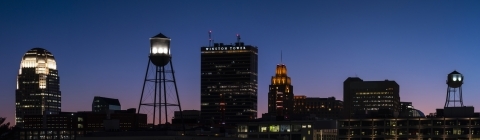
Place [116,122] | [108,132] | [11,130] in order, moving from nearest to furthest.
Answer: [11,130] < [108,132] < [116,122]

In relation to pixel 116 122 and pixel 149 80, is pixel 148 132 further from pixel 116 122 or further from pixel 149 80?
pixel 116 122

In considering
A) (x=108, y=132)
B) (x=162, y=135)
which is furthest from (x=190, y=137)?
(x=108, y=132)

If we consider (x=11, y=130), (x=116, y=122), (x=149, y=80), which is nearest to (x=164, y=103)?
(x=149, y=80)

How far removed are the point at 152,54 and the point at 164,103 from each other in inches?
366

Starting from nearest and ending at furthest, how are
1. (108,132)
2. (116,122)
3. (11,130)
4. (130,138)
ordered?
1. (11,130)
2. (130,138)
3. (108,132)
4. (116,122)

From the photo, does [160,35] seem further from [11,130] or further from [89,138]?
[11,130]

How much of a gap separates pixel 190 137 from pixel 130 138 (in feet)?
29.0

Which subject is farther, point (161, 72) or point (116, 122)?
point (116, 122)

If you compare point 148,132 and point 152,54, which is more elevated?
point 152,54

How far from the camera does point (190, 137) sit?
145m

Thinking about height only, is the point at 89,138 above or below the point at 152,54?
below

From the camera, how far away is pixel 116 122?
169875mm

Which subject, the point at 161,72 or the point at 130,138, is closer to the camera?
the point at 130,138

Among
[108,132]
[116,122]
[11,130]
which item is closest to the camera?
[11,130]
